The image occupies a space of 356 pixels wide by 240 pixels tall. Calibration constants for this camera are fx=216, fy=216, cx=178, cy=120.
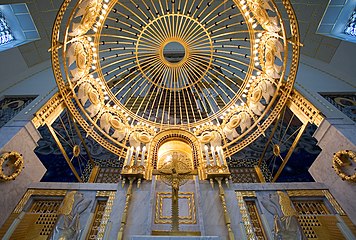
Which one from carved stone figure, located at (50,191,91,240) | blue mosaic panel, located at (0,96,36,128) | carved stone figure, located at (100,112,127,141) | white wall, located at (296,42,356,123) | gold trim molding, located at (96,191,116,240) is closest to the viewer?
carved stone figure, located at (50,191,91,240)

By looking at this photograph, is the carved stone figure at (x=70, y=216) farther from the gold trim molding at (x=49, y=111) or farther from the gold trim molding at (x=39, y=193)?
the gold trim molding at (x=49, y=111)

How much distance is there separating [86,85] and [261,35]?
7625mm

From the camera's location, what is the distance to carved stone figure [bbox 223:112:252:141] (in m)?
9.48

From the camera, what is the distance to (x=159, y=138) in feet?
30.0

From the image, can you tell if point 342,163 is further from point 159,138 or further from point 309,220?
point 159,138

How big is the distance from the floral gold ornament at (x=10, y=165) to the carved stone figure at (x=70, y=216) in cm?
165

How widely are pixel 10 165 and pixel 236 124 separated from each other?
8.29 m

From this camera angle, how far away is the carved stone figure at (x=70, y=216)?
207 inches

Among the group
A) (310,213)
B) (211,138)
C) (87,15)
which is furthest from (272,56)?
(87,15)

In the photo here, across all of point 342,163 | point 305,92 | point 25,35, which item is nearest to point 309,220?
point 342,163

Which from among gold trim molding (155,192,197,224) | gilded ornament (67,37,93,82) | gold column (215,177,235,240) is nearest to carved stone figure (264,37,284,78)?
gold column (215,177,235,240)

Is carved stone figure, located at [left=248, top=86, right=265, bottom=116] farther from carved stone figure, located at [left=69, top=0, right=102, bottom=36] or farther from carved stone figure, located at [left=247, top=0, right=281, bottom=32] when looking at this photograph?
carved stone figure, located at [left=69, top=0, right=102, bottom=36]

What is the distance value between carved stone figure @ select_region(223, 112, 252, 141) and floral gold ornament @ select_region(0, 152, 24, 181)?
765 cm

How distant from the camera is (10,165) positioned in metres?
6.34
